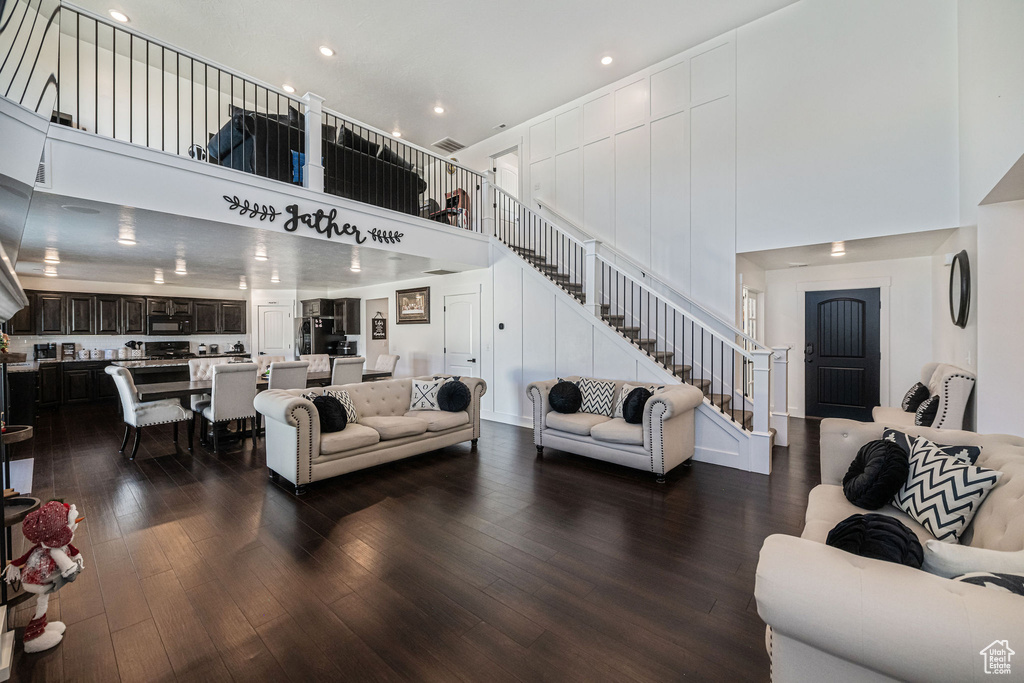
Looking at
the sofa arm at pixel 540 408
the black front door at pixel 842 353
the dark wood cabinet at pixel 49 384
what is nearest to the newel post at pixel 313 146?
the sofa arm at pixel 540 408

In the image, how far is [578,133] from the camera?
23.1 ft

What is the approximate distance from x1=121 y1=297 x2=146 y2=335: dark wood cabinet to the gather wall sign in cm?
667

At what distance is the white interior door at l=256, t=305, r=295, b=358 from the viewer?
10141 millimetres

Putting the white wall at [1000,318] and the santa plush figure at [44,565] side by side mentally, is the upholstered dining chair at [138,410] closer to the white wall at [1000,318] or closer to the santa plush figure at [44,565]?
the santa plush figure at [44,565]

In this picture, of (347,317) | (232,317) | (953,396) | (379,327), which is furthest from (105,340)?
(953,396)

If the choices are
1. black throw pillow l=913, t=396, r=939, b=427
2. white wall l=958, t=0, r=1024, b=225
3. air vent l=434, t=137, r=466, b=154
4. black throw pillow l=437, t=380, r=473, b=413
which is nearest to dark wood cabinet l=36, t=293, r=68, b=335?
air vent l=434, t=137, r=466, b=154

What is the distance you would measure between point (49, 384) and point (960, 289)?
41.7 ft

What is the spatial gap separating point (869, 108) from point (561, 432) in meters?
4.78

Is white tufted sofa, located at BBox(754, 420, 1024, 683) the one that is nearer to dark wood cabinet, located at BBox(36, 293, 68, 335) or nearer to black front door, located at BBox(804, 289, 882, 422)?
black front door, located at BBox(804, 289, 882, 422)

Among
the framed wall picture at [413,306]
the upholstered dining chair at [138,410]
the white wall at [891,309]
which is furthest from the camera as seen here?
the framed wall picture at [413,306]

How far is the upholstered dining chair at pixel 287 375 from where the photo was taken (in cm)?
530

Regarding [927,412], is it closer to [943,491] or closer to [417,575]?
[943,491]

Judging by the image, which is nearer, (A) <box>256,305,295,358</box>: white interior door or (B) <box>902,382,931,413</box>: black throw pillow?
(B) <box>902,382,931,413</box>: black throw pillow

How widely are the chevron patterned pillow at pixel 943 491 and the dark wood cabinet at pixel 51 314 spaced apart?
456 inches
